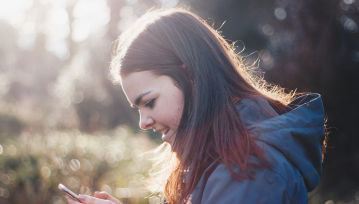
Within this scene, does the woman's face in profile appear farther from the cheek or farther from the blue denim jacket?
the blue denim jacket

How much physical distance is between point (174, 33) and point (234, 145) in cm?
64

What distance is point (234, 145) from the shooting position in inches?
52.9

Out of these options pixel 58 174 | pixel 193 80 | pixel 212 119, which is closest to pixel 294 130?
pixel 212 119

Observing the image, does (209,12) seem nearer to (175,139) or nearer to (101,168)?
(101,168)

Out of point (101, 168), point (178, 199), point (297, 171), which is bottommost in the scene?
point (101, 168)

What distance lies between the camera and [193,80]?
164 centimetres

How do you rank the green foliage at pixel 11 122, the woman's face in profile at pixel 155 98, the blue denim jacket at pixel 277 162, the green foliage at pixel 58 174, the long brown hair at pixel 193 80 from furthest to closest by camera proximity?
the green foliage at pixel 11 122
the green foliage at pixel 58 174
the woman's face in profile at pixel 155 98
the long brown hair at pixel 193 80
the blue denim jacket at pixel 277 162

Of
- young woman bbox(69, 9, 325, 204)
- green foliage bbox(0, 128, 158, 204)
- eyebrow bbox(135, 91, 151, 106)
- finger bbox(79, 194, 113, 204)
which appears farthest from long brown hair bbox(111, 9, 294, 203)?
green foliage bbox(0, 128, 158, 204)

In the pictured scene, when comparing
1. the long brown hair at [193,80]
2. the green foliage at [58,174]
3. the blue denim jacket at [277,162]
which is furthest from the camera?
the green foliage at [58,174]

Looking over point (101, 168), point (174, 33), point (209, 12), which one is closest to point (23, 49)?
point (209, 12)

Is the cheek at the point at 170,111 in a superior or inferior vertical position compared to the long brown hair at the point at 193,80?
inferior

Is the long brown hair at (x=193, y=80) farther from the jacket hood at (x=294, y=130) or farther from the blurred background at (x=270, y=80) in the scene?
the blurred background at (x=270, y=80)

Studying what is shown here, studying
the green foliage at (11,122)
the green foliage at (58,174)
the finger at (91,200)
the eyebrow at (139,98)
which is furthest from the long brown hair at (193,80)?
the green foliage at (11,122)

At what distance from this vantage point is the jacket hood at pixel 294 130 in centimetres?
134
